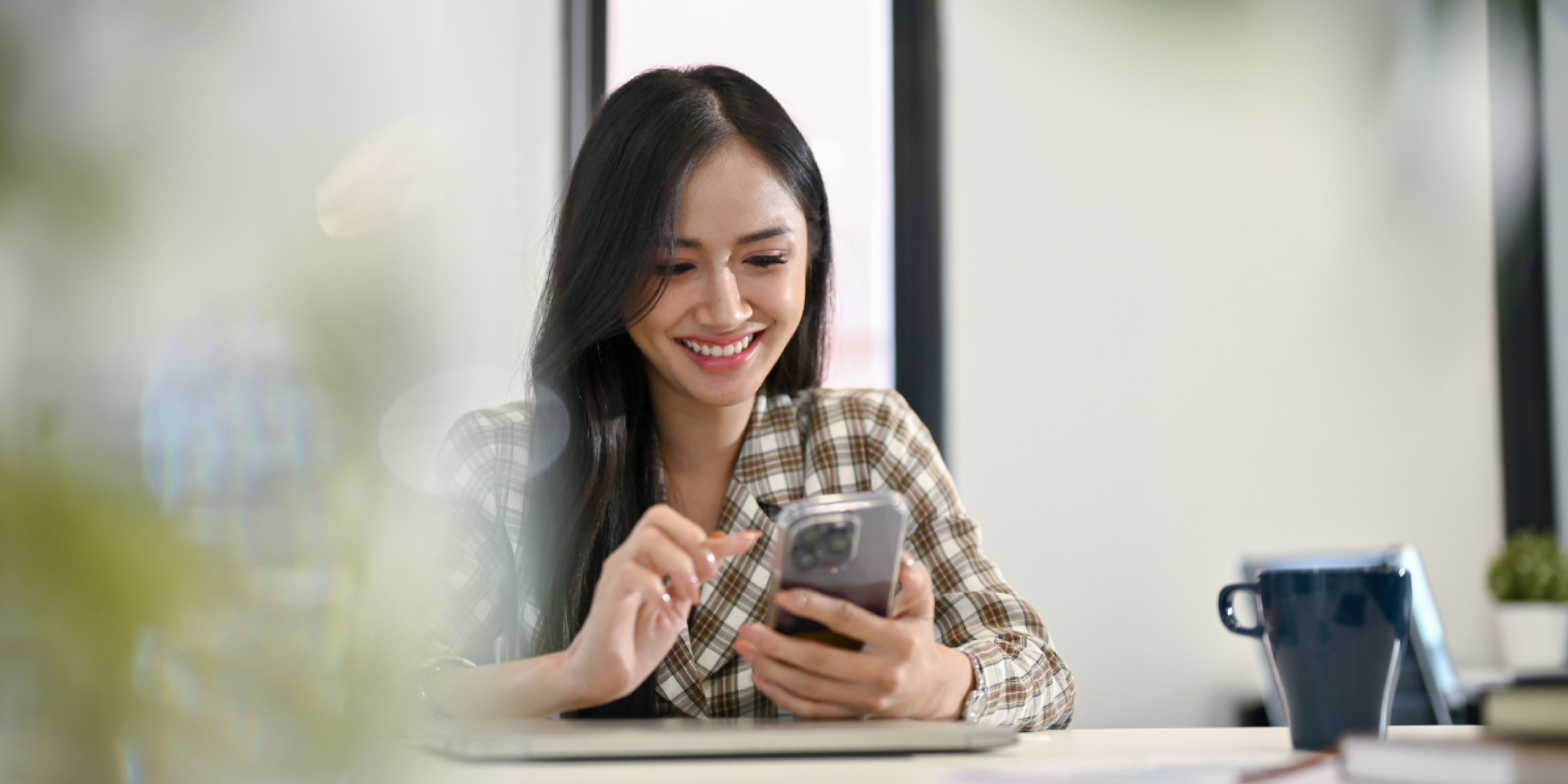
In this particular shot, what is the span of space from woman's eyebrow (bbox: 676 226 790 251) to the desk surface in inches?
25.7

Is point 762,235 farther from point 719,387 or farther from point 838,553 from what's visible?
point 838,553

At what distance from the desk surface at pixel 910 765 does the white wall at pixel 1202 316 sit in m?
1.81

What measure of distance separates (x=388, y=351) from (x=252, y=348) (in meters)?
0.05

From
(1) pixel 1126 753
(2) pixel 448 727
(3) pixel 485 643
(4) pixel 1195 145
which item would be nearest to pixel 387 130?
(2) pixel 448 727

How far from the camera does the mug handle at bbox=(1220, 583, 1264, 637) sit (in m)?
0.81

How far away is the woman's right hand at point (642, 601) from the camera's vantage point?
2.73 ft

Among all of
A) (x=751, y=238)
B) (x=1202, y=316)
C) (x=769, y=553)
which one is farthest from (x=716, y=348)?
(x=1202, y=316)

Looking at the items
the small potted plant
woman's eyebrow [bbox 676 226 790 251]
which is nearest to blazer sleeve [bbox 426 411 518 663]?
woman's eyebrow [bbox 676 226 790 251]

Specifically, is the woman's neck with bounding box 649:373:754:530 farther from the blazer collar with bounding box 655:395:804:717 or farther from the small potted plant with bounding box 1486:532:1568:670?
the small potted plant with bounding box 1486:532:1568:670

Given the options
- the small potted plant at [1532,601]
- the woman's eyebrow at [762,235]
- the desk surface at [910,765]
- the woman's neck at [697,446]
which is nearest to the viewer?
the desk surface at [910,765]

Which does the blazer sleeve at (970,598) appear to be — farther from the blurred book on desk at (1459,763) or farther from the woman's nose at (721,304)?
the blurred book on desk at (1459,763)

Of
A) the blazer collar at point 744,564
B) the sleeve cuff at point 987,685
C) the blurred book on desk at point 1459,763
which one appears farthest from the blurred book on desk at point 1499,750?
the blazer collar at point 744,564

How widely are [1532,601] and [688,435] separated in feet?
7.22

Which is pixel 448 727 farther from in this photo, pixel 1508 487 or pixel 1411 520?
pixel 1508 487
